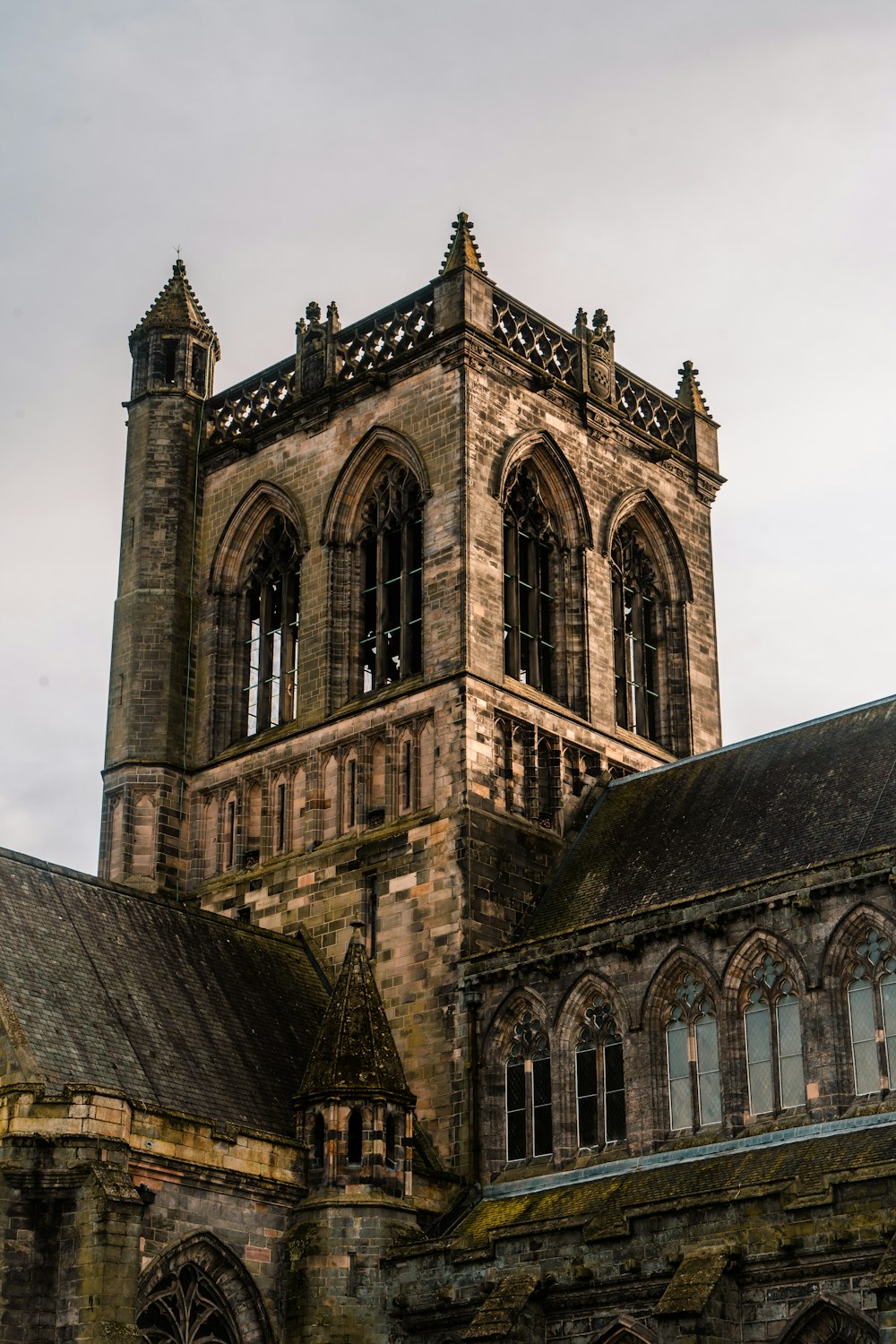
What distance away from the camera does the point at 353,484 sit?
44531mm

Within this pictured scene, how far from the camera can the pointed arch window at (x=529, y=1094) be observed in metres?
35.8

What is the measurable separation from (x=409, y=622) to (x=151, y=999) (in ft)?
33.4

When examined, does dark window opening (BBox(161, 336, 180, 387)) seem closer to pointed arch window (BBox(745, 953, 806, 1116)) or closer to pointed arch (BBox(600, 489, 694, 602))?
pointed arch (BBox(600, 489, 694, 602))

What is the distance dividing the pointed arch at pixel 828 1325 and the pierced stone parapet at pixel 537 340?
22221 mm

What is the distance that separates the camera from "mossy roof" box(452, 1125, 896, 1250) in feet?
95.0

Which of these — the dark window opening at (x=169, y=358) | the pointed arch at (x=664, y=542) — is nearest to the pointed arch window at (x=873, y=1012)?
the pointed arch at (x=664, y=542)

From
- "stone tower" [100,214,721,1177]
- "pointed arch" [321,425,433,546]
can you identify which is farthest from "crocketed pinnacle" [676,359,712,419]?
"pointed arch" [321,425,433,546]

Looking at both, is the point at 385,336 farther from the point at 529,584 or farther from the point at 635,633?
the point at 635,633

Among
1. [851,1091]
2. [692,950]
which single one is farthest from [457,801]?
[851,1091]

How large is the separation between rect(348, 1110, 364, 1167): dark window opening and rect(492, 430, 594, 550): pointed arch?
14737mm

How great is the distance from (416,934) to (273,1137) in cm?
603

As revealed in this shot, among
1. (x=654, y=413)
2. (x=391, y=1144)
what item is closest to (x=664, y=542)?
(x=654, y=413)

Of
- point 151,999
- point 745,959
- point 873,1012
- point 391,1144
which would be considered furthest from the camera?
point 151,999

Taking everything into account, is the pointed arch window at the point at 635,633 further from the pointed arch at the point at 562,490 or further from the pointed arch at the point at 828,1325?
the pointed arch at the point at 828,1325
